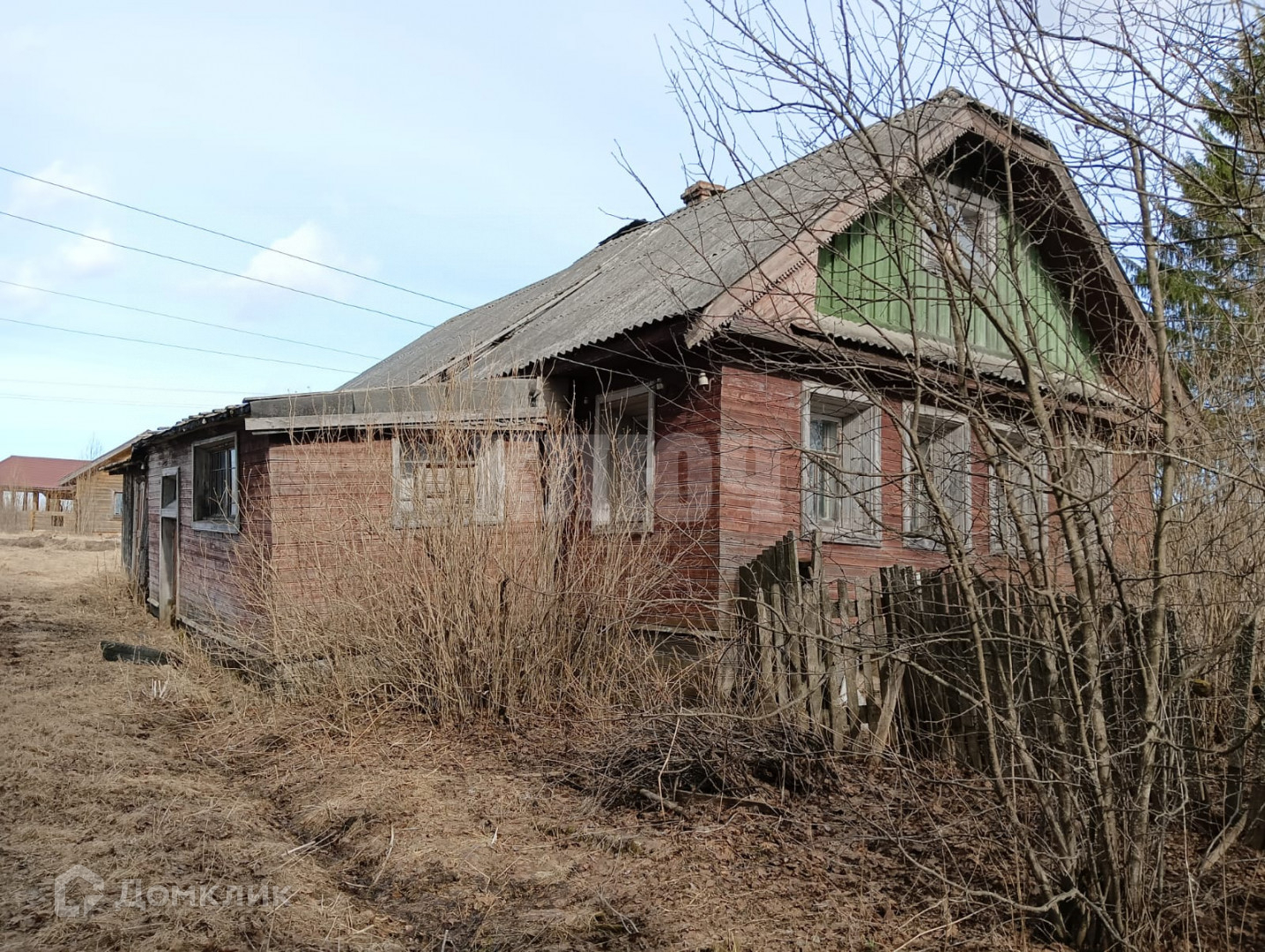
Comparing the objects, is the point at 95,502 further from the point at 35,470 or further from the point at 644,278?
the point at 644,278

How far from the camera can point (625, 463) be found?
8.27 m

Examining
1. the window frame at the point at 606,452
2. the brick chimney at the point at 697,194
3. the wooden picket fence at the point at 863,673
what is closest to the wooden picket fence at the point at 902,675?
the wooden picket fence at the point at 863,673

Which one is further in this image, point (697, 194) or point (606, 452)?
point (697, 194)

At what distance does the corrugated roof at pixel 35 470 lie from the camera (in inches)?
2322

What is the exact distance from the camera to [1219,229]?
5.09 meters

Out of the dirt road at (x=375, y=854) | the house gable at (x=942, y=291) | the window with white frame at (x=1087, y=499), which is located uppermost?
the house gable at (x=942, y=291)

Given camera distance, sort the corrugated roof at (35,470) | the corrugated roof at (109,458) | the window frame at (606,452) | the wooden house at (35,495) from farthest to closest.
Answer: the corrugated roof at (35,470)
the wooden house at (35,495)
the corrugated roof at (109,458)
the window frame at (606,452)

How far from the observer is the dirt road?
3.75m

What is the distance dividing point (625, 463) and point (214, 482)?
20.7 feet

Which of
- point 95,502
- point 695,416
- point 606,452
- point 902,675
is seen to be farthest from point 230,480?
point 95,502

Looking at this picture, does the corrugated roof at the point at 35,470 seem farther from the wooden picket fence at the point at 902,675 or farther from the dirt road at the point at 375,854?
the wooden picket fence at the point at 902,675

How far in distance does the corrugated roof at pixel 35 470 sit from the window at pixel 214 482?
54.2 m

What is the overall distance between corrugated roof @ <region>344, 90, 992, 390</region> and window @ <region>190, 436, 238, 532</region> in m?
2.48

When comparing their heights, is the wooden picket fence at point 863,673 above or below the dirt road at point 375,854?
above
